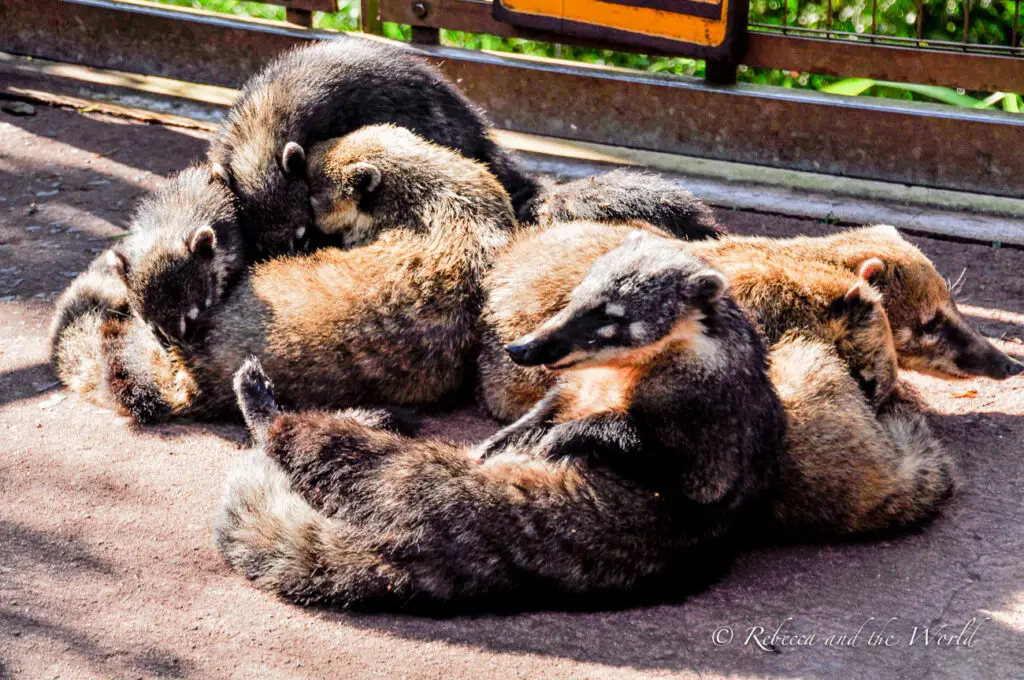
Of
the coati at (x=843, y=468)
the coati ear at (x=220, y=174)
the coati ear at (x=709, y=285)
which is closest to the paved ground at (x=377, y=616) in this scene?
the coati at (x=843, y=468)

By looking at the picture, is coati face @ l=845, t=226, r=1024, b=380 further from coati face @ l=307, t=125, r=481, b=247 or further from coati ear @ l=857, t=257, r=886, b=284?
coati face @ l=307, t=125, r=481, b=247

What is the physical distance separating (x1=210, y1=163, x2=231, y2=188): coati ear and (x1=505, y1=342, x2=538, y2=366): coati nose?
108 inches

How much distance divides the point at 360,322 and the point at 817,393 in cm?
204

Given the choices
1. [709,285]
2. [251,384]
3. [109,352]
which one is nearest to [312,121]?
[109,352]

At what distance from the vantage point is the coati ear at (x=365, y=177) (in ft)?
19.8

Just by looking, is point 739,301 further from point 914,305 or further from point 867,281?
point 914,305

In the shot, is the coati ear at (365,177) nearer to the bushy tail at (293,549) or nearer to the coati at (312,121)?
the coati at (312,121)

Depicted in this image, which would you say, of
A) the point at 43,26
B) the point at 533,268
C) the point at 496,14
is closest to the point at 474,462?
the point at 533,268

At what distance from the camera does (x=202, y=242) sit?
5.77 m

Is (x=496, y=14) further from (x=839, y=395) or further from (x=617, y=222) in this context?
(x=839, y=395)

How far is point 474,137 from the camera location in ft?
22.5

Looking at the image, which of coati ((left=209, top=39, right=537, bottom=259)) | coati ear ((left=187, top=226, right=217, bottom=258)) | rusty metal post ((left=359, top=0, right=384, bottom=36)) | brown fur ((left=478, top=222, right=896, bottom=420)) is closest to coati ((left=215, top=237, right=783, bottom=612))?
brown fur ((left=478, top=222, right=896, bottom=420))

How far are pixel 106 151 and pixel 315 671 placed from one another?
576cm

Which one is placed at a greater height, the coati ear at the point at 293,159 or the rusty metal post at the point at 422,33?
the rusty metal post at the point at 422,33
